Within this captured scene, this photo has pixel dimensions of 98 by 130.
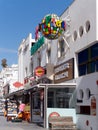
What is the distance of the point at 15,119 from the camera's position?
3356 centimetres

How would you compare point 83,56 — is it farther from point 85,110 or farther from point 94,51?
point 85,110

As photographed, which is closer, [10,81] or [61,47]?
[61,47]

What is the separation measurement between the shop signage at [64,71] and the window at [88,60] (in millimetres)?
997

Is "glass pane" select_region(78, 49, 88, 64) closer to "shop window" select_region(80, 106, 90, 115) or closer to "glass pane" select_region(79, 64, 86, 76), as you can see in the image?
"glass pane" select_region(79, 64, 86, 76)

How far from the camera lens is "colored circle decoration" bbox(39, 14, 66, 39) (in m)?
27.3

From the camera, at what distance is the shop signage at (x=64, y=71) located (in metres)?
26.5

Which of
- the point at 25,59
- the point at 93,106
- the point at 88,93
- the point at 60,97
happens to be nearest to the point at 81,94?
the point at 88,93

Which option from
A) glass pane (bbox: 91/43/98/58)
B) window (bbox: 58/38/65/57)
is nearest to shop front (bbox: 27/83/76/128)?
glass pane (bbox: 91/43/98/58)

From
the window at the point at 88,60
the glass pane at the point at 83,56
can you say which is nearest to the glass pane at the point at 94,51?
the window at the point at 88,60

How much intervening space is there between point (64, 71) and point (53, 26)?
3.24 metres

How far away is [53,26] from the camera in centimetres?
A: 2733

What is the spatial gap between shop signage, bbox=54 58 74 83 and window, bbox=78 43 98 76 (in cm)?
100

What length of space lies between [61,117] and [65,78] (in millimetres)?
3493

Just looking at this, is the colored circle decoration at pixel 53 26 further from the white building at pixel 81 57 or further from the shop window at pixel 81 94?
the shop window at pixel 81 94
